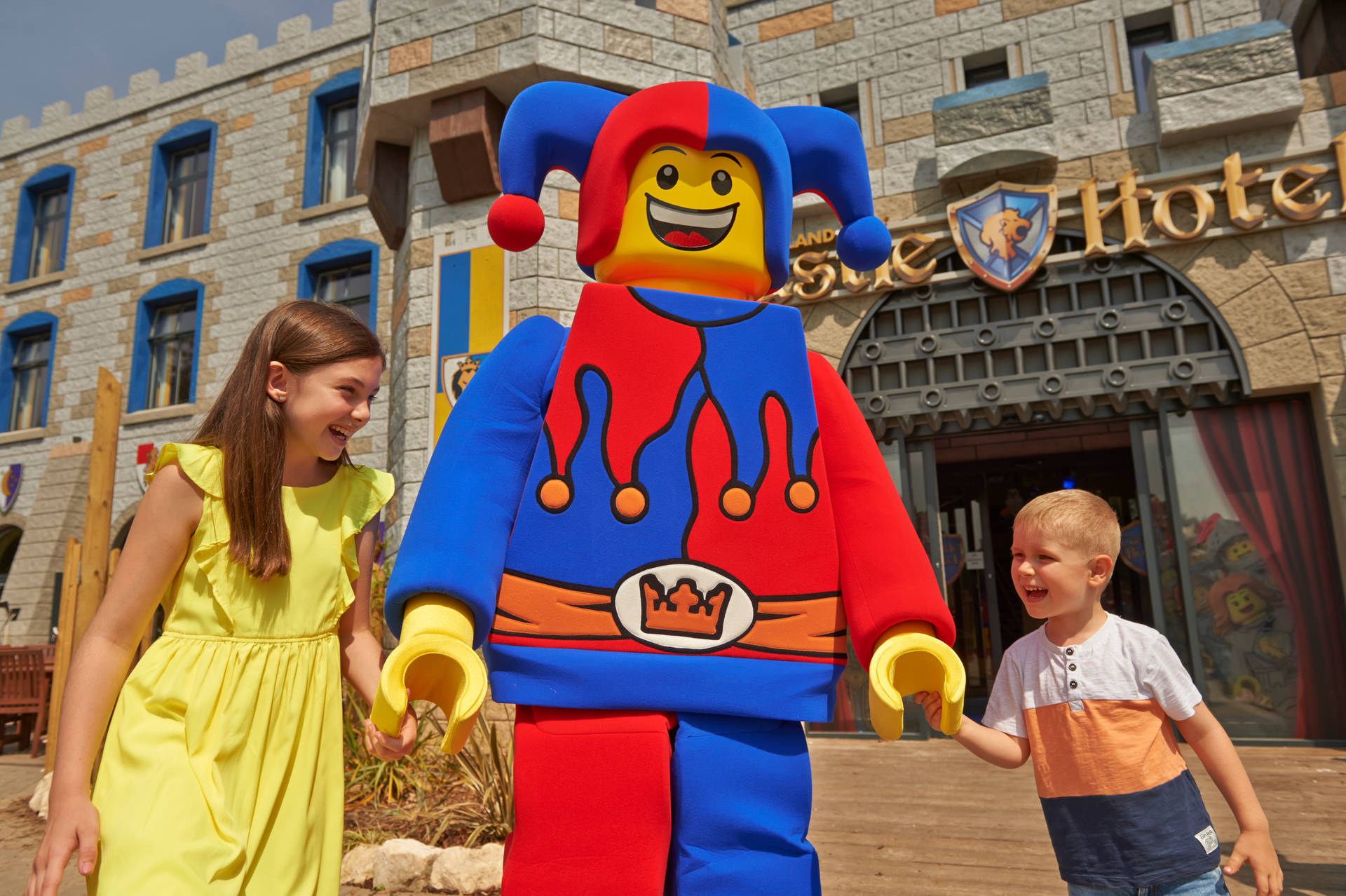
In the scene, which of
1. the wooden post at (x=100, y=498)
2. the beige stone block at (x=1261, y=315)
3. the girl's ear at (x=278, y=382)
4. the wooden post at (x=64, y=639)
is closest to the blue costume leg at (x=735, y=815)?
the girl's ear at (x=278, y=382)

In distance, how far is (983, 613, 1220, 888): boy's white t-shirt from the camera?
155 centimetres

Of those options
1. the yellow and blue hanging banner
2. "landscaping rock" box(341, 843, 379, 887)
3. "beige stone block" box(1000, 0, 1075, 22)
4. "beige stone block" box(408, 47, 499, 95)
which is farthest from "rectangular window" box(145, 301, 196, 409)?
"beige stone block" box(1000, 0, 1075, 22)

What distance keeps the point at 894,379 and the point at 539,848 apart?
5.48 metres

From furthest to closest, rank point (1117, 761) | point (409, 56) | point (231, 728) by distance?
point (409, 56) < point (1117, 761) < point (231, 728)

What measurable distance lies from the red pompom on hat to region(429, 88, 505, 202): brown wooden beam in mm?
2723

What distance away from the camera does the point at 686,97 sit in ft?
6.74

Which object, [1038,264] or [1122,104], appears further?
[1122,104]

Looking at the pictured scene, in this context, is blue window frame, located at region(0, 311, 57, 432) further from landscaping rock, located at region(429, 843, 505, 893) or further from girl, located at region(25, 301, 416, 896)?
girl, located at region(25, 301, 416, 896)

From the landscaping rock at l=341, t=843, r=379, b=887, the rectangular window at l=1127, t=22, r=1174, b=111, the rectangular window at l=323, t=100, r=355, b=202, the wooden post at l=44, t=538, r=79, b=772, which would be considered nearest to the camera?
the landscaping rock at l=341, t=843, r=379, b=887

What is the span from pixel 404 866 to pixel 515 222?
7.86 ft

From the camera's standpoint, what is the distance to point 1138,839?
1549mm

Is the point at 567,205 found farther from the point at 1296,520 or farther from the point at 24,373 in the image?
the point at 24,373

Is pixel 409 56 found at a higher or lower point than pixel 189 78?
lower

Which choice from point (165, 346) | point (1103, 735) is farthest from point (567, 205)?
point (165, 346)
